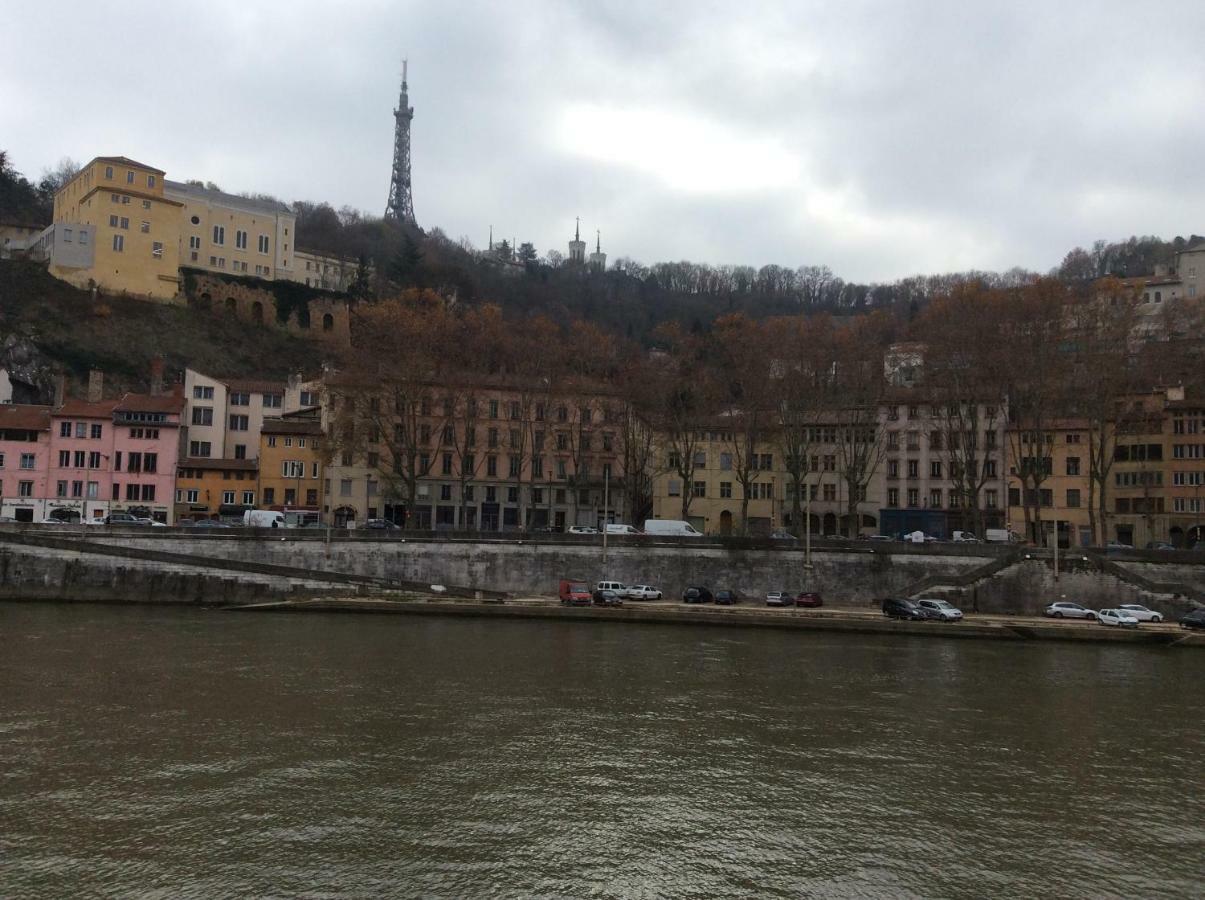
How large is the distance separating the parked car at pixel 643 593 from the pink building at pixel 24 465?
4350 cm

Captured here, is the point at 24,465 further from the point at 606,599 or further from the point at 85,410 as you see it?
the point at 606,599

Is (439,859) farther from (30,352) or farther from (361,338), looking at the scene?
(30,352)

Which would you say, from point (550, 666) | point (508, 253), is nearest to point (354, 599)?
point (550, 666)

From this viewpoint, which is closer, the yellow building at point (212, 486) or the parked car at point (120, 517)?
the parked car at point (120, 517)

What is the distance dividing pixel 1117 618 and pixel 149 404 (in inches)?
2512

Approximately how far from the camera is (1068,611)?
155ft

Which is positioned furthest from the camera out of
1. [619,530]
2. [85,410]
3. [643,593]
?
[85,410]

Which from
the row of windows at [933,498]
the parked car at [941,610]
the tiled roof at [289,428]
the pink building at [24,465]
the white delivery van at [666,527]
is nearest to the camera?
the parked car at [941,610]

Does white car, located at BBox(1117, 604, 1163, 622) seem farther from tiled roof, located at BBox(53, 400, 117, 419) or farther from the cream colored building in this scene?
the cream colored building

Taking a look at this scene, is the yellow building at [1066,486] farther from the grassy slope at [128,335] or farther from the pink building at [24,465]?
the grassy slope at [128,335]

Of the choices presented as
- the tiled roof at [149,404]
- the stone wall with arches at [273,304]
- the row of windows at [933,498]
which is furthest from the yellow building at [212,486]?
the row of windows at [933,498]

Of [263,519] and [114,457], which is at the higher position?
[114,457]

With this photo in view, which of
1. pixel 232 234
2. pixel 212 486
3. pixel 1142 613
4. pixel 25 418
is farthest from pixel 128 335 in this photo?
pixel 1142 613

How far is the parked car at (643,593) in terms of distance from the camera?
5173cm
